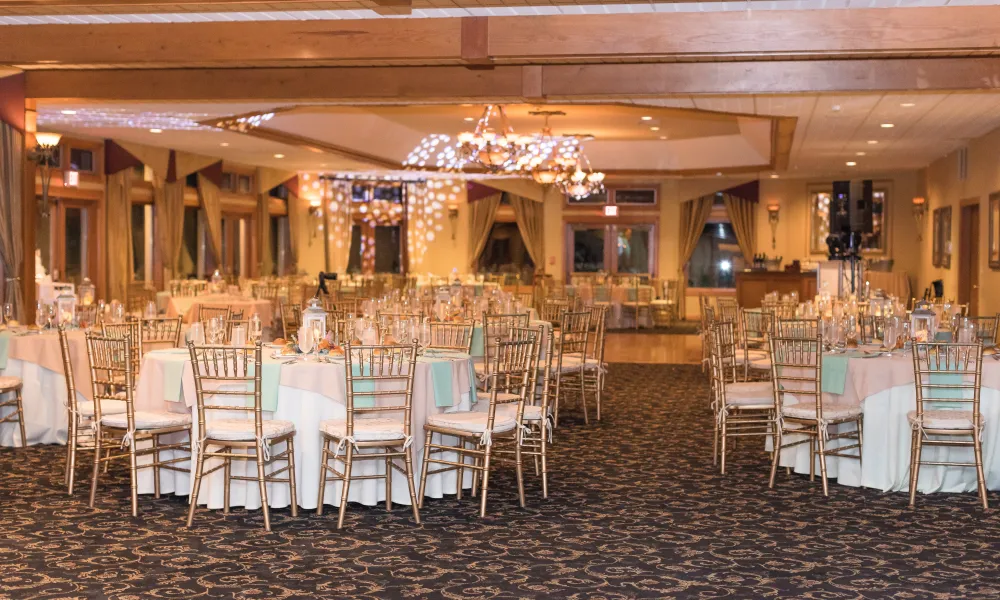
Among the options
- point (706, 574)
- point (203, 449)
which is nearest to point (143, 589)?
point (203, 449)

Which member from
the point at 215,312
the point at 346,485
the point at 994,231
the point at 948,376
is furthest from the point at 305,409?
the point at 994,231

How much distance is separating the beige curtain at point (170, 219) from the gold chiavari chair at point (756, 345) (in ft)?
31.7

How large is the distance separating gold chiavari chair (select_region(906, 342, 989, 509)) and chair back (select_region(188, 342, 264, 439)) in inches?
142

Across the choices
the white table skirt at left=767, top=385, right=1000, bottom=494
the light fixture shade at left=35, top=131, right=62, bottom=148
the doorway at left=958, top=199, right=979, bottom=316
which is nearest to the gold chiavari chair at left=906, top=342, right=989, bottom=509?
the white table skirt at left=767, top=385, right=1000, bottom=494

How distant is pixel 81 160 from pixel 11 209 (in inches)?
250

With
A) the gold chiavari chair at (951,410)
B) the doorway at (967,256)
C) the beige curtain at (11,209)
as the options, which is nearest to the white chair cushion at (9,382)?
the beige curtain at (11,209)

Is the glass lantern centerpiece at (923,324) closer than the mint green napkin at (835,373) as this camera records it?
No

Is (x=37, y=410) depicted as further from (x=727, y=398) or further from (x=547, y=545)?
(x=727, y=398)

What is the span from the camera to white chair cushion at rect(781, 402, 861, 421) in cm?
681

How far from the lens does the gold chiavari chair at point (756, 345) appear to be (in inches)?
374

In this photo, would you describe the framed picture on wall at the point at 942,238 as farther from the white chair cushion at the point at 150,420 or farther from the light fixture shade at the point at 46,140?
the white chair cushion at the point at 150,420

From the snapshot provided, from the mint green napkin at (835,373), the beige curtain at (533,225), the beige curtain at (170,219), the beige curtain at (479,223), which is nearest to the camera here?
the mint green napkin at (835,373)

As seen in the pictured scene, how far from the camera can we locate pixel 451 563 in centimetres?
520

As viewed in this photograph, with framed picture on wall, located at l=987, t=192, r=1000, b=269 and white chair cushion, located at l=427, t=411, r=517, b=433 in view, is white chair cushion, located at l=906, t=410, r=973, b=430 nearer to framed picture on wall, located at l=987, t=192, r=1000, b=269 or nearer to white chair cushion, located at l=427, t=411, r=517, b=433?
white chair cushion, located at l=427, t=411, r=517, b=433
